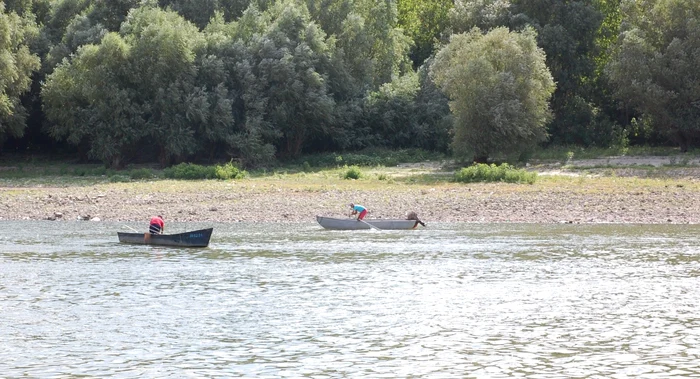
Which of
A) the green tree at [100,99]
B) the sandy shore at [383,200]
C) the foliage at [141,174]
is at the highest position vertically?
the green tree at [100,99]

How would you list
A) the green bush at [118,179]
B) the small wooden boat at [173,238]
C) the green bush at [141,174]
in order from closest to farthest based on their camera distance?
the small wooden boat at [173,238]
the green bush at [118,179]
the green bush at [141,174]

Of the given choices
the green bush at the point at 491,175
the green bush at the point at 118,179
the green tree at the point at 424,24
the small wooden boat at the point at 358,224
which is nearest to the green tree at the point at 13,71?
the green bush at the point at 118,179

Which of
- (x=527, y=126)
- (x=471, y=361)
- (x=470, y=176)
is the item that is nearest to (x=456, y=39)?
(x=527, y=126)

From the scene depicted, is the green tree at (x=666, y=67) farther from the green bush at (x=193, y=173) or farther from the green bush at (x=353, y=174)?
the green bush at (x=193, y=173)

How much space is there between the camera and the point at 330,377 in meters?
17.4

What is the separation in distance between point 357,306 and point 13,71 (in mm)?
45308

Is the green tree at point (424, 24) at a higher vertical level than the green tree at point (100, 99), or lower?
higher

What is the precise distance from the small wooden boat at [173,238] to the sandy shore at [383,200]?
8653 millimetres

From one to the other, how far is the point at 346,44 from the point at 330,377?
64.1 meters

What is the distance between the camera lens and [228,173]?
200 ft

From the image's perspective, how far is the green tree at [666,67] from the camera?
2630 inches

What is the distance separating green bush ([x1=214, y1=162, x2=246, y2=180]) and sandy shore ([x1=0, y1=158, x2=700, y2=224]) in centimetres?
372

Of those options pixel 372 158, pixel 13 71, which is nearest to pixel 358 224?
pixel 372 158

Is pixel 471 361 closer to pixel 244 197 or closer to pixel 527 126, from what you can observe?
pixel 244 197
